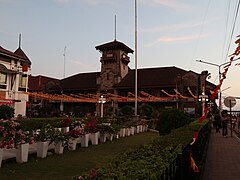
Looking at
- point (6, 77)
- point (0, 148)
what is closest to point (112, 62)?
point (6, 77)

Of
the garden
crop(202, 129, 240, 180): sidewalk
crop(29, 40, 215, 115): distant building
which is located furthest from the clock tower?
crop(202, 129, 240, 180): sidewalk

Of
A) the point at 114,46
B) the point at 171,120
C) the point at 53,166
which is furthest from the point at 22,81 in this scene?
the point at 53,166

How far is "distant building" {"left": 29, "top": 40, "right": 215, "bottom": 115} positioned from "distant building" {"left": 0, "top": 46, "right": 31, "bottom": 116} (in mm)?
12423

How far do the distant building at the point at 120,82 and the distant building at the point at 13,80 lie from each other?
12423mm

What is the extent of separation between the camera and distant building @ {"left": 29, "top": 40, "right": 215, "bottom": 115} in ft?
137

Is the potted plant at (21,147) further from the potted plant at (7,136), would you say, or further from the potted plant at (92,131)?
the potted plant at (92,131)

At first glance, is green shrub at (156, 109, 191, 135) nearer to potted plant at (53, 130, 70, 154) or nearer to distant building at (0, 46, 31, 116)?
potted plant at (53, 130, 70, 154)

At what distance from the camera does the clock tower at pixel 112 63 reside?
47281 mm

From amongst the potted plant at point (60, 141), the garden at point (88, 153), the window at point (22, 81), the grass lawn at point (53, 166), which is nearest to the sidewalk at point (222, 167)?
the garden at point (88, 153)

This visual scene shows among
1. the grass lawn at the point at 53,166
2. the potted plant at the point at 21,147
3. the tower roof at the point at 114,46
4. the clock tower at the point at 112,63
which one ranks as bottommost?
the grass lawn at the point at 53,166

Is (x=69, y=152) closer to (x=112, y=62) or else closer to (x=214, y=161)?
(x=214, y=161)

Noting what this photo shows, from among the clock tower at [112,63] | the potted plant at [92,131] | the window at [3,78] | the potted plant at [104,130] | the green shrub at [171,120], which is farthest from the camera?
the clock tower at [112,63]

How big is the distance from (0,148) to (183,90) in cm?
3527

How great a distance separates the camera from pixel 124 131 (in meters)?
19.0
